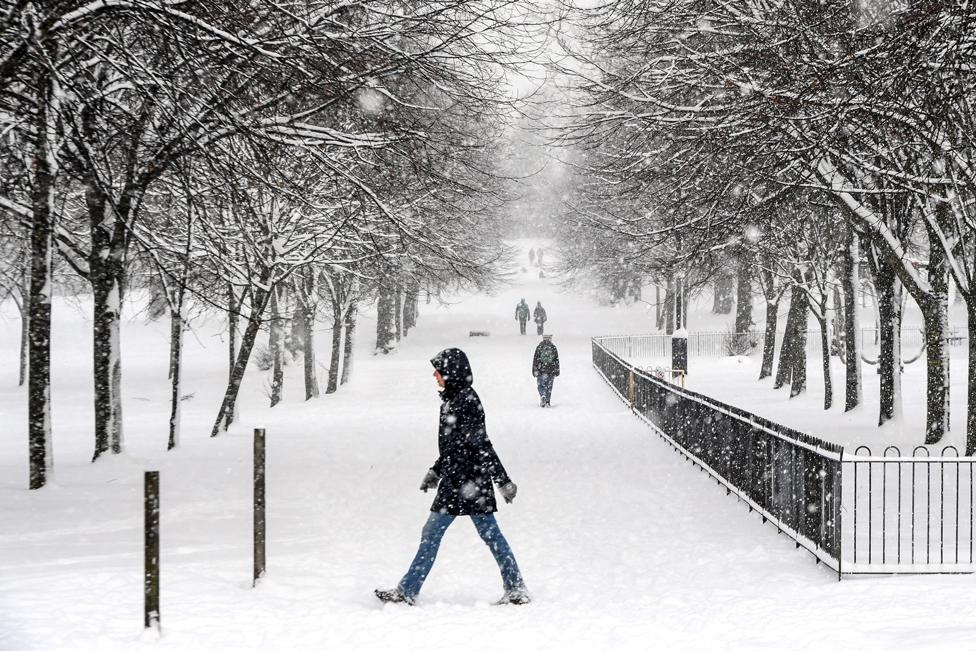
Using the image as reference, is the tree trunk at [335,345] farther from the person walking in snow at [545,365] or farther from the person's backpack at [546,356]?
the person's backpack at [546,356]

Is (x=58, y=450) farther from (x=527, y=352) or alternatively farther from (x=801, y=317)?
(x=527, y=352)

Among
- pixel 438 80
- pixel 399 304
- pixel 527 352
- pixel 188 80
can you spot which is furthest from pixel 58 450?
pixel 399 304

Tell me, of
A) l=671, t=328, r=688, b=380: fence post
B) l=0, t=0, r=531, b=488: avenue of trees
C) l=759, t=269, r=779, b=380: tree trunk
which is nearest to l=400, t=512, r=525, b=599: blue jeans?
l=0, t=0, r=531, b=488: avenue of trees

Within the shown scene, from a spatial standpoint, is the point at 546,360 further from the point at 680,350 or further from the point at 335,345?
the point at 335,345

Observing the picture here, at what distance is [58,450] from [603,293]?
50.0 metres

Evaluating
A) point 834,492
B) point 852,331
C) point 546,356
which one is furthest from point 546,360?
point 834,492

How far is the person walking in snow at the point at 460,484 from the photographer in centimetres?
658

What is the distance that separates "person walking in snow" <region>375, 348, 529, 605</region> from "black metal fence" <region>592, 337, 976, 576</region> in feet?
8.19

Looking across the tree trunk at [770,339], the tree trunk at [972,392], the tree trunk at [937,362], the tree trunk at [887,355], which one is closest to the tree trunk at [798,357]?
the tree trunk at [770,339]

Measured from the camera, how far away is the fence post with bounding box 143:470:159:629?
5.75 meters

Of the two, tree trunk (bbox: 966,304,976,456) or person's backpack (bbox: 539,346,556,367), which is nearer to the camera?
tree trunk (bbox: 966,304,976,456)

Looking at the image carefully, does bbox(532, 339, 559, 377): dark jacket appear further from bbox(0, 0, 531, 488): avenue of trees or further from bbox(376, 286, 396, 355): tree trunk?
bbox(376, 286, 396, 355): tree trunk

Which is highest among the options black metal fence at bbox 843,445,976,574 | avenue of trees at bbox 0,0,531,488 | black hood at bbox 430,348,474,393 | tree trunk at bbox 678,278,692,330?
avenue of trees at bbox 0,0,531,488

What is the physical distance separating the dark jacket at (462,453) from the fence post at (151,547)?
70.8 inches
